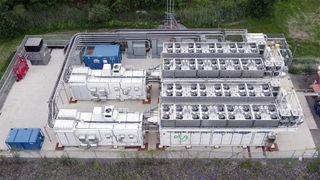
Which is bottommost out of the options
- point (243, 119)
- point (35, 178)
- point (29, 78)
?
point (35, 178)

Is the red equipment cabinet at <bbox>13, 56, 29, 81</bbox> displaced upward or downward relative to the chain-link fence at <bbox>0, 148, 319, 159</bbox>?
upward

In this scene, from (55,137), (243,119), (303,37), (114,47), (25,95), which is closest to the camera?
(243,119)

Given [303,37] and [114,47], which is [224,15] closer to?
[303,37]

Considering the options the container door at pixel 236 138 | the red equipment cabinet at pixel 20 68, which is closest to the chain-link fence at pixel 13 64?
the red equipment cabinet at pixel 20 68

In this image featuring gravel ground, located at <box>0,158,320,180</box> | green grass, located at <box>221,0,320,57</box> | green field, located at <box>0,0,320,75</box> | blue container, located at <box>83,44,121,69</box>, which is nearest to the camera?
gravel ground, located at <box>0,158,320,180</box>

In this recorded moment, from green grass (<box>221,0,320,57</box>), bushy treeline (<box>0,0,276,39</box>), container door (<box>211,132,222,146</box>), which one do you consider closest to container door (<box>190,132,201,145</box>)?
container door (<box>211,132,222,146</box>)

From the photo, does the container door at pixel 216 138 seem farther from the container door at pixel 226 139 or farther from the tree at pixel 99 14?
the tree at pixel 99 14

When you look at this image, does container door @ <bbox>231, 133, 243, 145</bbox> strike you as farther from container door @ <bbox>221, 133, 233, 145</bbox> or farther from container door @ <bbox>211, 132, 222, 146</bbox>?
container door @ <bbox>211, 132, 222, 146</bbox>

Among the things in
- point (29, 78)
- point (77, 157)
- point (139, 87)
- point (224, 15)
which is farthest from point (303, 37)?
point (29, 78)
